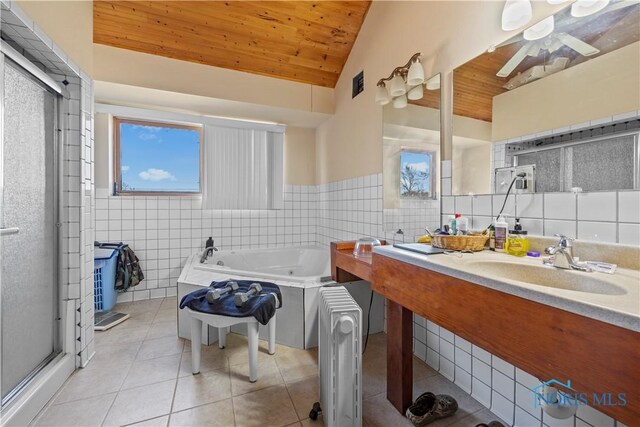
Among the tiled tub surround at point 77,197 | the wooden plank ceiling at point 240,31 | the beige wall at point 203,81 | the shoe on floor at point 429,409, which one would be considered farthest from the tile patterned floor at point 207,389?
the wooden plank ceiling at point 240,31

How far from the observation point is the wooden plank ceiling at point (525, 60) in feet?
3.01

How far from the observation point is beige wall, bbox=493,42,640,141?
900mm

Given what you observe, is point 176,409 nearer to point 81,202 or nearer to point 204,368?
point 204,368

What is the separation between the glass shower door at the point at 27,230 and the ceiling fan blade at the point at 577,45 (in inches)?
88.3

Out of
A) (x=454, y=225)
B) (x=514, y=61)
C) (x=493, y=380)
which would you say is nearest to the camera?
(x=514, y=61)

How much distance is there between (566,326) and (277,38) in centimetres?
275

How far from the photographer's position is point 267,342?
6.37 ft

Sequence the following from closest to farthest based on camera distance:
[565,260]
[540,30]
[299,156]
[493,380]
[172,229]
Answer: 1. [565,260]
2. [540,30]
3. [493,380]
4. [172,229]
5. [299,156]

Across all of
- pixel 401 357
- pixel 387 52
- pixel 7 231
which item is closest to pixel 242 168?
pixel 387 52

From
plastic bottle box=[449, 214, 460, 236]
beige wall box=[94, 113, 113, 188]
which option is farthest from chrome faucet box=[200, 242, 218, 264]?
plastic bottle box=[449, 214, 460, 236]

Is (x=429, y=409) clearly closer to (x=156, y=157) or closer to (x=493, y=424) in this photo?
(x=493, y=424)

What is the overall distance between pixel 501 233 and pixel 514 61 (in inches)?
30.9

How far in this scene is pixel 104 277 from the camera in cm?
236

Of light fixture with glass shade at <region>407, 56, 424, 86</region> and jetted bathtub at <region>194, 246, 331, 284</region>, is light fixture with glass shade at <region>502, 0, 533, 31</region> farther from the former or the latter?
jetted bathtub at <region>194, 246, 331, 284</region>
